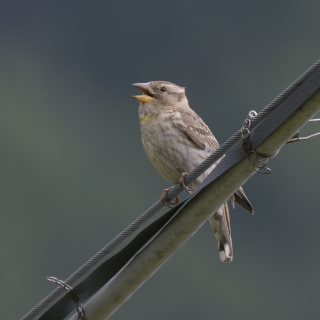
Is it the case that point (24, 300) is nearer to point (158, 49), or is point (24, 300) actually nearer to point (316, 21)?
point (158, 49)

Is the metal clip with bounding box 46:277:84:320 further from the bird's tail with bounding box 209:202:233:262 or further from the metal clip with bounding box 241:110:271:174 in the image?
the bird's tail with bounding box 209:202:233:262

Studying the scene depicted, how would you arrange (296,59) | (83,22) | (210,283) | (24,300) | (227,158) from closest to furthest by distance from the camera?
1. (227,158)
2. (24,300)
3. (210,283)
4. (296,59)
5. (83,22)

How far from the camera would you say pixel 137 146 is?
3525 cm

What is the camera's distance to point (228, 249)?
8883 mm

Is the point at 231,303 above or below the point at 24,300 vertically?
below

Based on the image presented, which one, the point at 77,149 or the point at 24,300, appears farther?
the point at 77,149

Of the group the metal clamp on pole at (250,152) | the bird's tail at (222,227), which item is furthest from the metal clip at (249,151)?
the bird's tail at (222,227)

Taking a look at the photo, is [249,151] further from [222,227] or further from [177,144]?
[222,227]

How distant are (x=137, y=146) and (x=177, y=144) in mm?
26488

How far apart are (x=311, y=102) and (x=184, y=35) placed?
37809mm

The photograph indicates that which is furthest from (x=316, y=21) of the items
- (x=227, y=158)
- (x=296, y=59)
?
(x=227, y=158)

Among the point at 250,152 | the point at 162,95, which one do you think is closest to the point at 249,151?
the point at 250,152

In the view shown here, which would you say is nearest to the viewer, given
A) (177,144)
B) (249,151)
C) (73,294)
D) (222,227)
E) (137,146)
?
(249,151)

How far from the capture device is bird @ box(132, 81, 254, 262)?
344 inches
